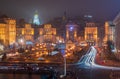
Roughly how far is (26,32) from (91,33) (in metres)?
21.7

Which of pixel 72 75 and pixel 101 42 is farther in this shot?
pixel 101 42

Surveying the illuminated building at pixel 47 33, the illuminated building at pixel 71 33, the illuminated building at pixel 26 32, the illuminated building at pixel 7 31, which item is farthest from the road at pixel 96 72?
the illuminated building at pixel 71 33

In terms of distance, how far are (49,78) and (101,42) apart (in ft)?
301

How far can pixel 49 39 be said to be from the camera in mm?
112375

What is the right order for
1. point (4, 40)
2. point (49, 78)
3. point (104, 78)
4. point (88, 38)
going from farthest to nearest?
point (88, 38), point (4, 40), point (104, 78), point (49, 78)

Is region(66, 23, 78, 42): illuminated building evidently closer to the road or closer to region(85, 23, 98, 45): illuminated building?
region(85, 23, 98, 45): illuminated building

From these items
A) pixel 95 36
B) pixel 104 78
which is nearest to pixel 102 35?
pixel 95 36

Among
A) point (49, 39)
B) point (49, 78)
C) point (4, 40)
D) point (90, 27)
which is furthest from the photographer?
point (90, 27)

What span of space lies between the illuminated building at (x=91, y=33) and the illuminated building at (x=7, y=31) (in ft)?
81.0

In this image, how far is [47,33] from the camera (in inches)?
4734

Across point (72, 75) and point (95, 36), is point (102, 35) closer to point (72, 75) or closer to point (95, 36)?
point (95, 36)

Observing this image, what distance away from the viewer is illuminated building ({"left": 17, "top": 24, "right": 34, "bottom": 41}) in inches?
4230

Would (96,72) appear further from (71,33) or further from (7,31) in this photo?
(71,33)

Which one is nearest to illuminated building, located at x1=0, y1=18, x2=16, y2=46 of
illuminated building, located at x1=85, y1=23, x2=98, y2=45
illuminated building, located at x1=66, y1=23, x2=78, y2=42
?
illuminated building, located at x1=66, y1=23, x2=78, y2=42
